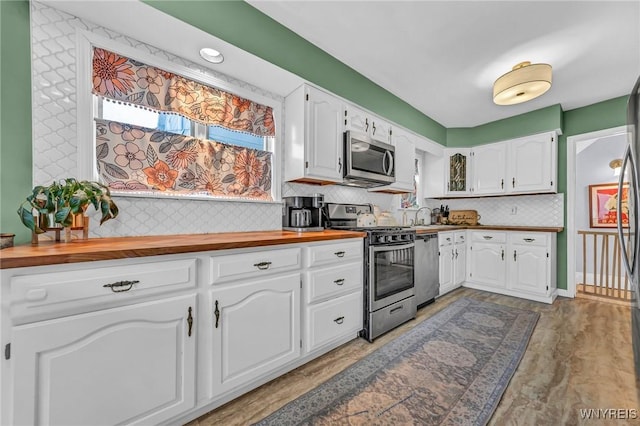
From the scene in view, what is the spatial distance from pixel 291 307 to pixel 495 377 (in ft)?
4.72

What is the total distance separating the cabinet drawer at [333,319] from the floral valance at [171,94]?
159 cm

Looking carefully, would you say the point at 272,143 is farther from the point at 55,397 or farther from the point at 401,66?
the point at 55,397

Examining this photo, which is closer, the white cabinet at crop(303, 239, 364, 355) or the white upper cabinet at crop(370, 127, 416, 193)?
the white cabinet at crop(303, 239, 364, 355)

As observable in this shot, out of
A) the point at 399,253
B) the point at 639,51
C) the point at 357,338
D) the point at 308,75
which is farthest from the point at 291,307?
the point at 639,51

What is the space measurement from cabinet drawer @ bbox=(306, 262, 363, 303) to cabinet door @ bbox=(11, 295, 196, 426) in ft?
2.55

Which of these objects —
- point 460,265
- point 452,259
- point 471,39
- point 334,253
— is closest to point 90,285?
point 334,253

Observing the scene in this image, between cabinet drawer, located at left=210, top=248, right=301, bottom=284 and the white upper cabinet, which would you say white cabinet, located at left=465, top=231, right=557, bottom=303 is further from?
cabinet drawer, located at left=210, top=248, right=301, bottom=284

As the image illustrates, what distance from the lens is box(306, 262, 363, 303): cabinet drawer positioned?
5.87ft

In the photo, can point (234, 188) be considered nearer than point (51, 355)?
No

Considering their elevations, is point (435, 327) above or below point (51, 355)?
below

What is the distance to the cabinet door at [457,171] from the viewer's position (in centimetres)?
402

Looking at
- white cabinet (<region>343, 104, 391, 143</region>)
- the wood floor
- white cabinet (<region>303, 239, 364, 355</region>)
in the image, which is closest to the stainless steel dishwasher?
the wood floor

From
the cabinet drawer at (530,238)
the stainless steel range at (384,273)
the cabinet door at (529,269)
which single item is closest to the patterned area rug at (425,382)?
the stainless steel range at (384,273)

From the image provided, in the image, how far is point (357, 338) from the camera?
2191 mm
